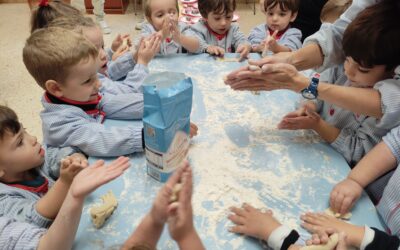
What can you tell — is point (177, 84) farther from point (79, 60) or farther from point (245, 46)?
point (245, 46)

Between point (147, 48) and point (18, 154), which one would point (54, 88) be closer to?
point (18, 154)

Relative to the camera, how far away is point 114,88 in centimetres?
128

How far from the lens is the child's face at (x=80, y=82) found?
3.43 ft

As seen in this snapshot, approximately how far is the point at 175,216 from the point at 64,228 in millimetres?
248

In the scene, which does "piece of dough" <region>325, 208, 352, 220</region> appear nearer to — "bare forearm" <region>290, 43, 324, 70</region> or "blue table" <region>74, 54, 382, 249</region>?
"blue table" <region>74, 54, 382, 249</region>

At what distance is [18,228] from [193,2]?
2231 mm

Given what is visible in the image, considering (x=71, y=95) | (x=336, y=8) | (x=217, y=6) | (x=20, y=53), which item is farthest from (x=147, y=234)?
(x=20, y=53)

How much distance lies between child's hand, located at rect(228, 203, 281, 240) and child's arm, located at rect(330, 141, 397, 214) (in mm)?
190

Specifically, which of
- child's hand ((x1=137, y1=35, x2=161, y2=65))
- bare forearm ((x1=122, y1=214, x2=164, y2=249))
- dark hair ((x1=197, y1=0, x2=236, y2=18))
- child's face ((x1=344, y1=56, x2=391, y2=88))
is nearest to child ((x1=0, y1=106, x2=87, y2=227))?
bare forearm ((x1=122, y1=214, x2=164, y2=249))

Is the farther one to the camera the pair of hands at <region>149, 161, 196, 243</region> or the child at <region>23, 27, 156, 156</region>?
the child at <region>23, 27, 156, 156</region>

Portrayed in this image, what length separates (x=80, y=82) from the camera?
1.06 m

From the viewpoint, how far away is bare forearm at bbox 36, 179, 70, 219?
82 centimetres

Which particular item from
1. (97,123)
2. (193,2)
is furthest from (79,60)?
(193,2)

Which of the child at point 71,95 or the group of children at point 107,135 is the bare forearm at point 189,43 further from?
the child at point 71,95
